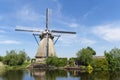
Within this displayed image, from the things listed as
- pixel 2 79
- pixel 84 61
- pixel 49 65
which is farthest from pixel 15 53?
A: pixel 2 79

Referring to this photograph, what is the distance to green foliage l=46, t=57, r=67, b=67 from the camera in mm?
69062

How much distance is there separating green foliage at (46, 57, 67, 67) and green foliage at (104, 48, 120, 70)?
11.5 metres

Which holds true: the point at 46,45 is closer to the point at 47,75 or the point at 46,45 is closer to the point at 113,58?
the point at 113,58

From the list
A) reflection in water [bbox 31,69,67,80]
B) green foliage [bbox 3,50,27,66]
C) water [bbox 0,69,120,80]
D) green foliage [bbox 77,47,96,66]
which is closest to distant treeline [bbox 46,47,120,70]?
green foliage [bbox 77,47,96,66]

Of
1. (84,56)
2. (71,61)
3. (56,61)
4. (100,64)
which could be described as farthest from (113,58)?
(56,61)

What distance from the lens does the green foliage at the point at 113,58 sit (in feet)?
214

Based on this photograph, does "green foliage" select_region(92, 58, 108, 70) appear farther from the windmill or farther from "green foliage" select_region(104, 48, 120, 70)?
the windmill

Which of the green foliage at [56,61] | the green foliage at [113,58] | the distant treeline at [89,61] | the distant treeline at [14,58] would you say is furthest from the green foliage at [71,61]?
the distant treeline at [14,58]

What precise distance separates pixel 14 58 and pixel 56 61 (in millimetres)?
16496

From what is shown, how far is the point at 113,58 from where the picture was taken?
66438 mm

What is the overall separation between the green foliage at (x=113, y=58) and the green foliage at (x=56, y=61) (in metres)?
11.5

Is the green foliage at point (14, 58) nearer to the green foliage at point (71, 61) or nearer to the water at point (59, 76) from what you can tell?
the green foliage at point (71, 61)

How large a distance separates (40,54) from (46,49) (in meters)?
2.73

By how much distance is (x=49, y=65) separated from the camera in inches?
2800
